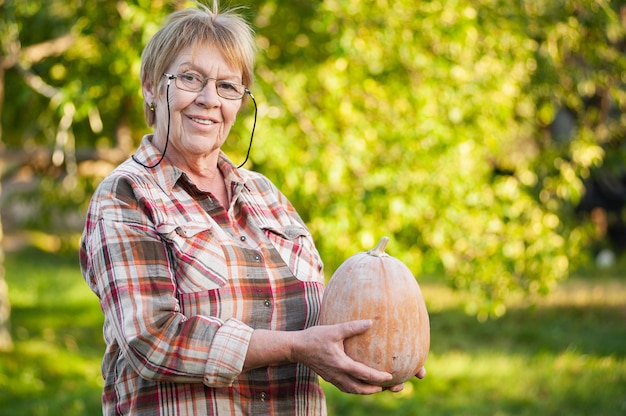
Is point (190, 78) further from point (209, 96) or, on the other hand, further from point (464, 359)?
point (464, 359)

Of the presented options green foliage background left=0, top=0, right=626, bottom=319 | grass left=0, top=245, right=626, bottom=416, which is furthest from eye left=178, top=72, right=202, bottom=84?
grass left=0, top=245, right=626, bottom=416

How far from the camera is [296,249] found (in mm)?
2312

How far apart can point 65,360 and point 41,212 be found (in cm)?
137

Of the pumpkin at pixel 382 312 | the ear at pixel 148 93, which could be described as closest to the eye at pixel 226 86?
the ear at pixel 148 93

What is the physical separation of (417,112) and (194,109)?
2.92 meters

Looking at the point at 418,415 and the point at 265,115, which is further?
the point at 418,415

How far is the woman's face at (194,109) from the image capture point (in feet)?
7.05

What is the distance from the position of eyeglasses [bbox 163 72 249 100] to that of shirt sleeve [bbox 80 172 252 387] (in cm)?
39

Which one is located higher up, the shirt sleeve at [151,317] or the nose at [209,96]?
the nose at [209,96]

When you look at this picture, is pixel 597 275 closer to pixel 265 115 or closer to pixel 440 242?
pixel 440 242

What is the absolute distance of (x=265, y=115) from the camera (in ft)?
15.2

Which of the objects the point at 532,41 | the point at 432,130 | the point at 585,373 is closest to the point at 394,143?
the point at 432,130

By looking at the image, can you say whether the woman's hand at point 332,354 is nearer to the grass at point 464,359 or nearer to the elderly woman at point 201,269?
the elderly woman at point 201,269

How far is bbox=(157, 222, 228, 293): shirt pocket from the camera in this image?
1984 mm
